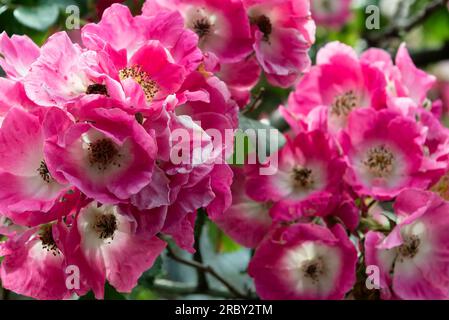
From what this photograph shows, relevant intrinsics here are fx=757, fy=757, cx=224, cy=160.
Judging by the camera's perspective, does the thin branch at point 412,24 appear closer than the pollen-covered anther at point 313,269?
No

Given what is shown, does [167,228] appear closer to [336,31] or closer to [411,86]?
[411,86]

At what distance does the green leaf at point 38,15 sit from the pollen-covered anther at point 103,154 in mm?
420

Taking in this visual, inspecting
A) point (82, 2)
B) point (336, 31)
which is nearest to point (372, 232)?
point (82, 2)

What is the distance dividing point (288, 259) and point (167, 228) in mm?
297

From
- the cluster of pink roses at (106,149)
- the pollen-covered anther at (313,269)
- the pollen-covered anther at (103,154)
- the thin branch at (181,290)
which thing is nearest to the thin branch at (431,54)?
the thin branch at (181,290)

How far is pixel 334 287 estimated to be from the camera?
41.5 inches

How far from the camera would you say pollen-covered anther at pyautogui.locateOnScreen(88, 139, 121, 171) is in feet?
2.82

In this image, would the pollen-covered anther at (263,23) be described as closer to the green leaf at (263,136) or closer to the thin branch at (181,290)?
the green leaf at (263,136)

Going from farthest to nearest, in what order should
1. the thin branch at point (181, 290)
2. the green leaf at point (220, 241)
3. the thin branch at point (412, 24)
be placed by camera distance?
the thin branch at point (412, 24) → the green leaf at point (220, 241) → the thin branch at point (181, 290)

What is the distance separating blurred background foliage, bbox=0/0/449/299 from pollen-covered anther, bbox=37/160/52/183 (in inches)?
10.1

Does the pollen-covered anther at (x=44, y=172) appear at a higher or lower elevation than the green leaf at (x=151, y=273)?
higher

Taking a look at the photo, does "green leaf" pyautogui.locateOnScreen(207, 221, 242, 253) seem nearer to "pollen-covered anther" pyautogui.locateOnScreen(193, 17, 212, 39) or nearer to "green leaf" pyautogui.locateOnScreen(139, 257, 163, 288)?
"green leaf" pyautogui.locateOnScreen(139, 257, 163, 288)

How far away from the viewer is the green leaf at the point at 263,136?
1068 mm

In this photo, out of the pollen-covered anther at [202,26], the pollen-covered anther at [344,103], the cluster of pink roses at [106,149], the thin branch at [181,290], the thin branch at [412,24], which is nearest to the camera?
the cluster of pink roses at [106,149]
